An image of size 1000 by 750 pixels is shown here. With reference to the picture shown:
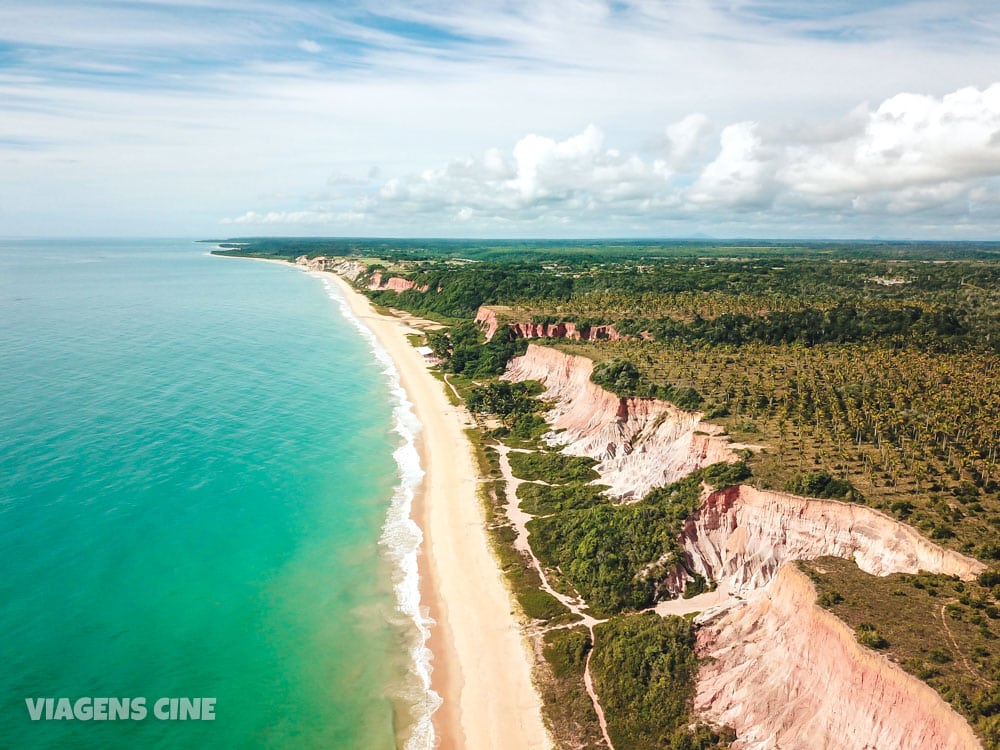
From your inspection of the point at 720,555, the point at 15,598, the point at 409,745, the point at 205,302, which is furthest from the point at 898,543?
the point at 205,302

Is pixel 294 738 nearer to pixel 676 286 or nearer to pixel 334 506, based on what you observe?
pixel 334 506

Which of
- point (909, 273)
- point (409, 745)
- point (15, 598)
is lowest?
point (409, 745)

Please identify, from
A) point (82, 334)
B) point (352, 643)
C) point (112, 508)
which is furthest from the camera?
point (82, 334)

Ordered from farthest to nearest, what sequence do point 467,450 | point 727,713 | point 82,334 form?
point 82,334, point 467,450, point 727,713

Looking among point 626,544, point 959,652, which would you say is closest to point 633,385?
point 626,544

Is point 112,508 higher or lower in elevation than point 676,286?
lower

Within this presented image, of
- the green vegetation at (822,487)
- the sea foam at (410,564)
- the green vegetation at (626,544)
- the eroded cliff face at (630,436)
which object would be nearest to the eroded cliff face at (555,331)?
the eroded cliff face at (630,436)

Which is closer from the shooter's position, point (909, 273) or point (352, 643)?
point (352, 643)
